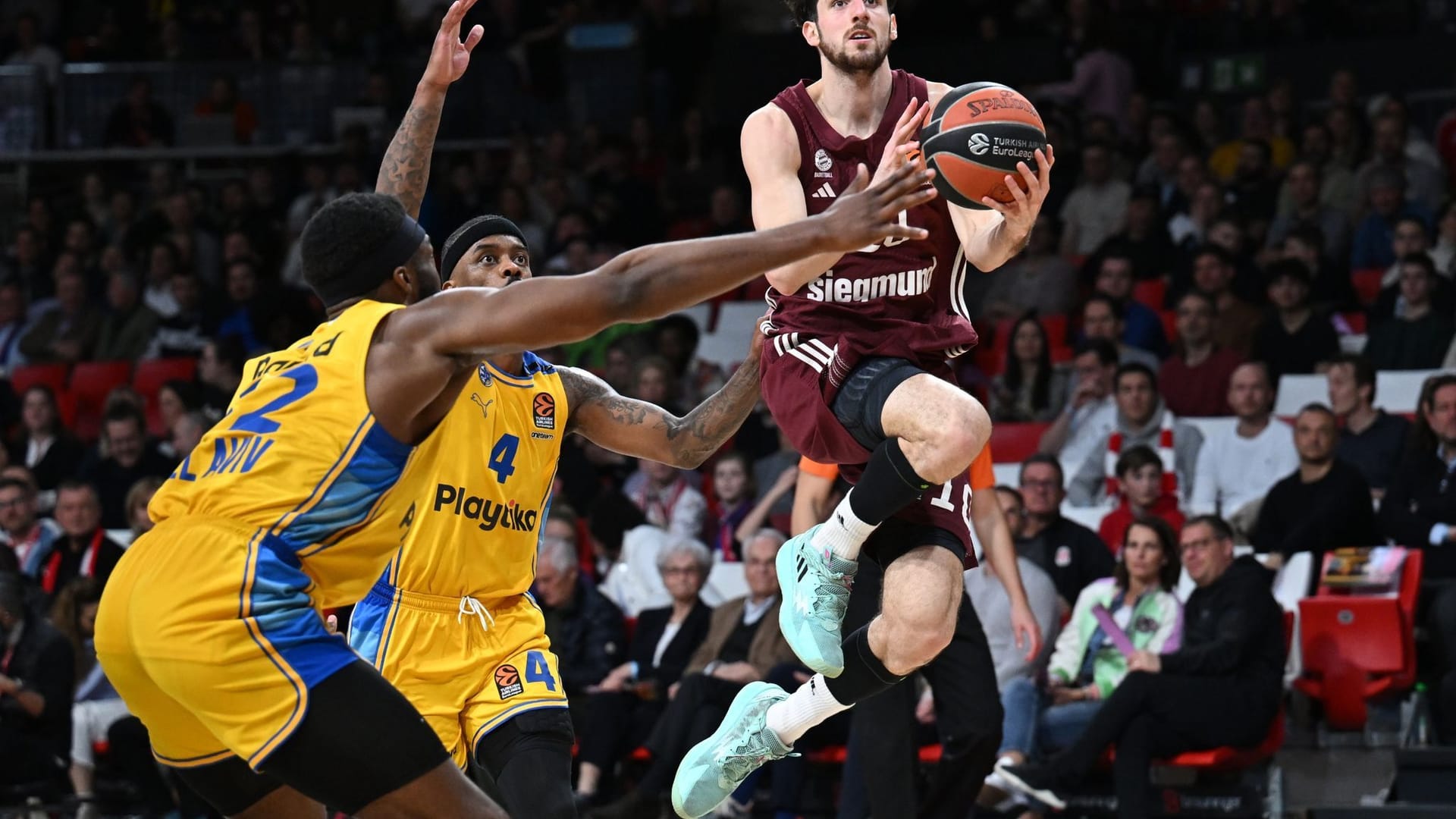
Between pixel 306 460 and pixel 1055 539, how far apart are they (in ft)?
21.0

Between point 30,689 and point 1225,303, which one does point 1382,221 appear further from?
point 30,689

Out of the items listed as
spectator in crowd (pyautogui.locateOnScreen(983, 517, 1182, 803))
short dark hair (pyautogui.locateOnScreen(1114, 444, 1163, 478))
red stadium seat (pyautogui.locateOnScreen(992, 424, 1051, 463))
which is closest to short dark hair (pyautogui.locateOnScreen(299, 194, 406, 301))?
spectator in crowd (pyautogui.locateOnScreen(983, 517, 1182, 803))

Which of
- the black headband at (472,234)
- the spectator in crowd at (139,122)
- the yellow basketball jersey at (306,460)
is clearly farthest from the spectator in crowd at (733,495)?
the spectator in crowd at (139,122)

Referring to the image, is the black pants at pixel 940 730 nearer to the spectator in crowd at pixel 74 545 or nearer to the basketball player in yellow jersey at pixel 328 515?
the basketball player in yellow jersey at pixel 328 515

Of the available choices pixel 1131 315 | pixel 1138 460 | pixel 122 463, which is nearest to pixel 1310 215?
pixel 1131 315

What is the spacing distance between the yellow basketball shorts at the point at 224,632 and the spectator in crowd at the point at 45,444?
924cm

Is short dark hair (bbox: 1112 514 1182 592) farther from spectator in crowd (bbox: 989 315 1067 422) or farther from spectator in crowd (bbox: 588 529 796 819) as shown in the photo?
spectator in crowd (bbox: 989 315 1067 422)

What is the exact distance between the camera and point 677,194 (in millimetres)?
16047

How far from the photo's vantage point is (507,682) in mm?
5754

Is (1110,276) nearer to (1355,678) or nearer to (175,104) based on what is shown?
(1355,678)

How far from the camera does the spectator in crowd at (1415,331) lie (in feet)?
37.3

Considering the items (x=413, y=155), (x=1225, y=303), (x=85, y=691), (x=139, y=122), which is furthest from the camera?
(x=139, y=122)

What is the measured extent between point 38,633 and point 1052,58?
1014 cm

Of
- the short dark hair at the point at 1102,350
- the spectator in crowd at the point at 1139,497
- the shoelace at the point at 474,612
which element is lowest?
the spectator in crowd at the point at 1139,497
